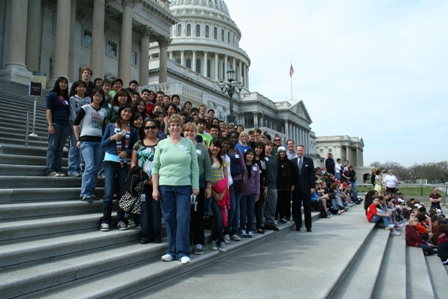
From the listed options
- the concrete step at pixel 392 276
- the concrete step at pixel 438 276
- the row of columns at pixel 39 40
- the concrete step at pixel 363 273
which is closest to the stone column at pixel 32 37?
the row of columns at pixel 39 40

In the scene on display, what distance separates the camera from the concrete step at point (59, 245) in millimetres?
3516

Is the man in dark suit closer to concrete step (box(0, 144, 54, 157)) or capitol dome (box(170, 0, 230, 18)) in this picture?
concrete step (box(0, 144, 54, 157))

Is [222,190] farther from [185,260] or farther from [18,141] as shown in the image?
[18,141]

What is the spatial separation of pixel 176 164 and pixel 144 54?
25.8 m

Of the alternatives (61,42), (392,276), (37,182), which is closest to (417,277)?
(392,276)

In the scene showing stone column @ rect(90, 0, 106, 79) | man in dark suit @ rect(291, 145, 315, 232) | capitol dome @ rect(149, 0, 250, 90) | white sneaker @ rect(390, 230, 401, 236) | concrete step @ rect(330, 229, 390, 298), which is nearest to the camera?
concrete step @ rect(330, 229, 390, 298)

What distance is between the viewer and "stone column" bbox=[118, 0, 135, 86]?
78.6 feet

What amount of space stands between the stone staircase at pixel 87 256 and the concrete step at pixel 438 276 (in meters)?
0.02

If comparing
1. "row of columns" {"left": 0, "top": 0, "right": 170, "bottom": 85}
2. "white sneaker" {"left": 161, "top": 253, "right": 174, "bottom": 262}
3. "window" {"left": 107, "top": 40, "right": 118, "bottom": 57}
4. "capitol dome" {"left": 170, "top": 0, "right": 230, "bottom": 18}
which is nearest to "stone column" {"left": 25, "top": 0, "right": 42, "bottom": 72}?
"row of columns" {"left": 0, "top": 0, "right": 170, "bottom": 85}

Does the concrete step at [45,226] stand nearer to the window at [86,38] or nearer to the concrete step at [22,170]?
the concrete step at [22,170]

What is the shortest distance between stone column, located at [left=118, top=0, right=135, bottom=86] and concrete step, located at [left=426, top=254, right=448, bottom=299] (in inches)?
829

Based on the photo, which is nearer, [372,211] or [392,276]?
[392,276]

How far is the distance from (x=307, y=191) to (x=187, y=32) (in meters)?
77.3

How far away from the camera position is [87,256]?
4.03 m
